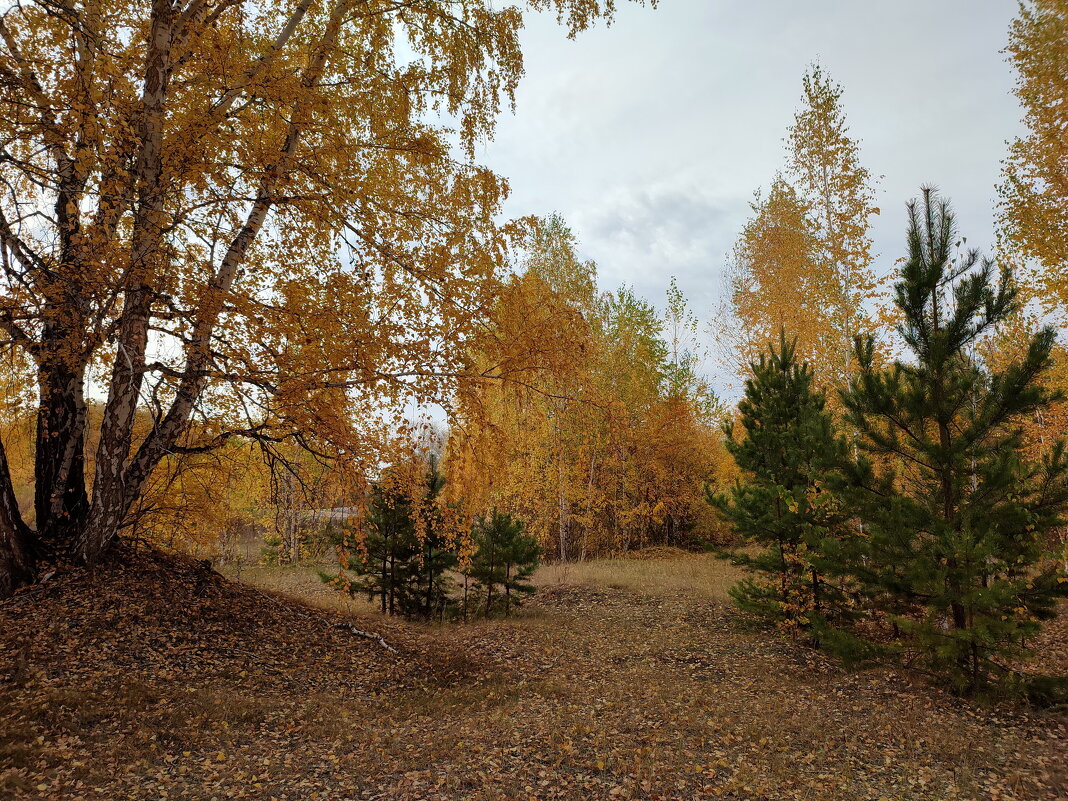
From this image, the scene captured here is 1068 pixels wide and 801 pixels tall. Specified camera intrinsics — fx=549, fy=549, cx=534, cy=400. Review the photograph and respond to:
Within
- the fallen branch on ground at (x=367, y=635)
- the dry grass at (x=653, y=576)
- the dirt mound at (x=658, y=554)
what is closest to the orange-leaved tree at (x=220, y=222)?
the fallen branch on ground at (x=367, y=635)

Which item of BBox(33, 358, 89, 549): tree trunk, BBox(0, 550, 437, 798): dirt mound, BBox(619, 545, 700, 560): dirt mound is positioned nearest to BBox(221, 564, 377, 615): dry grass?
BBox(0, 550, 437, 798): dirt mound

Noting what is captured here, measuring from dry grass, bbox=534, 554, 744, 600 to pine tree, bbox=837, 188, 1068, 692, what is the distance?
6.59m

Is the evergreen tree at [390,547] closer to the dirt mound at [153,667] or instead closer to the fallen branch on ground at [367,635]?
the fallen branch on ground at [367,635]

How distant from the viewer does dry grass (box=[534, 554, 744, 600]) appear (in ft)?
45.1

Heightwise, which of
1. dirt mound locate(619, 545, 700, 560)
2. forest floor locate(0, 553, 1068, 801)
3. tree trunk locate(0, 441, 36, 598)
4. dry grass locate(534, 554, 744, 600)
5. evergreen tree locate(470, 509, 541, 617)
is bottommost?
dirt mound locate(619, 545, 700, 560)

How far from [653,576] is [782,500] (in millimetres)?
7776

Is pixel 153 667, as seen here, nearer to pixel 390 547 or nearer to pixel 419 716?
pixel 419 716

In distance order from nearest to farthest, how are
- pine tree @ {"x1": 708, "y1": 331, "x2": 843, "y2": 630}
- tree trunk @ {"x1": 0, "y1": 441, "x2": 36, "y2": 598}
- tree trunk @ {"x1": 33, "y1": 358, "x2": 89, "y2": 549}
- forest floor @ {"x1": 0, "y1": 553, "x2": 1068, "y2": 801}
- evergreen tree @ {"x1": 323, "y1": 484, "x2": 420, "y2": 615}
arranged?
forest floor @ {"x1": 0, "y1": 553, "x2": 1068, "y2": 801}, tree trunk @ {"x1": 0, "y1": 441, "x2": 36, "y2": 598}, tree trunk @ {"x1": 33, "y1": 358, "x2": 89, "y2": 549}, pine tree @ {"x1": 708, "y1": 331, "x2": 843, "y2": 630}, evergreen tree @ {"x1": 323, "y1": 484, "x2": 420, "y2": 615}

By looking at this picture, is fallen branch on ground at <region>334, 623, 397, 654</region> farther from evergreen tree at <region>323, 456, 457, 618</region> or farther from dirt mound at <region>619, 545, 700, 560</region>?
dirt mound at <region>619, 545, 700, 560</region>

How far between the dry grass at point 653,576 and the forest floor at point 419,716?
5073 mm

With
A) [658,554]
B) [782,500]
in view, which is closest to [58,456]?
[782,500]

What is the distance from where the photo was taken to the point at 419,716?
589cm

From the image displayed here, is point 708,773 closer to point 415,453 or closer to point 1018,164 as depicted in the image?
point 415,453

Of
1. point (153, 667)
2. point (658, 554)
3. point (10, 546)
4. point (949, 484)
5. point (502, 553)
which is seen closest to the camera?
point (153, 667)
